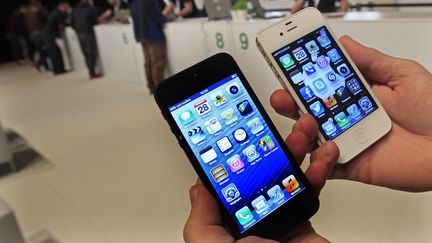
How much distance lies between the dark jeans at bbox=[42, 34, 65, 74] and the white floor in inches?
104

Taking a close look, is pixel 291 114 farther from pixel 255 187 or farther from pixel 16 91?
pixel 16 91

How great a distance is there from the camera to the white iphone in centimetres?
98

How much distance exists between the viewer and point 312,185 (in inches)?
35.3

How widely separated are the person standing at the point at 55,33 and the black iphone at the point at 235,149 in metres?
6.64

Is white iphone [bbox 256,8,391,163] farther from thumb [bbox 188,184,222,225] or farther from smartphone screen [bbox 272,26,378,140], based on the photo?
thumb [bbox 188,184,222,225]

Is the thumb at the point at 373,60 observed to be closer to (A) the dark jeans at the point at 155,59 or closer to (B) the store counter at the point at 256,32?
(B) the store counter at the point at 256,32

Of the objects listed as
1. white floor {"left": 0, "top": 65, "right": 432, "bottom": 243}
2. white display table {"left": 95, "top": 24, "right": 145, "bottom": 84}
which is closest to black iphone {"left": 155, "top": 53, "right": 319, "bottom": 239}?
white floor {"left": 0, "top": 65, "right": 432, "bottom": 243}

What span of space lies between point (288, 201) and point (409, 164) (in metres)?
0.36

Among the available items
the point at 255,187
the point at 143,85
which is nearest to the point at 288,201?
the point at 255,187

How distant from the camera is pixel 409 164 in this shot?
3.33ft

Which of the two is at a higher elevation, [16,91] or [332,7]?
[332,7]

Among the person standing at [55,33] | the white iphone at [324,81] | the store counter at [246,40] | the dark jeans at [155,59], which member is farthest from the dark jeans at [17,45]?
the white iphone at [324,81]

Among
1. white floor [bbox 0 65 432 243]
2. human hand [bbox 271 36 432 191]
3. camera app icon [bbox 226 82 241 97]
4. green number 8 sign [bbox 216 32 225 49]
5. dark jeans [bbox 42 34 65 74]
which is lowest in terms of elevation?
white floor [bbox 0 65 432 243]

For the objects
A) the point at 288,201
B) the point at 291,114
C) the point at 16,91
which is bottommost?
→ the point at 16,91
